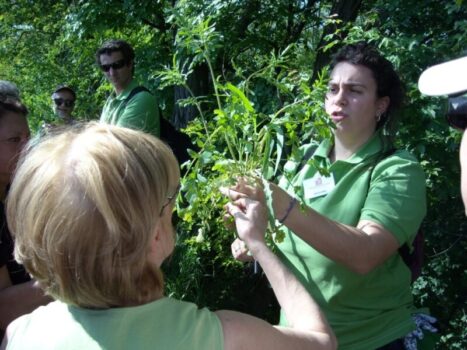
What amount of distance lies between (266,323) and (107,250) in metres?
0.35

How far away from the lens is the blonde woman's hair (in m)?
1.07

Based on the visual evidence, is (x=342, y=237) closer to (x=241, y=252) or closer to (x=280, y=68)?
→ (x=241, y=252)

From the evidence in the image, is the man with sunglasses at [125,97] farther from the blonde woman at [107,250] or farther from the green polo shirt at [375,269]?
the blonde woman at [107,250]

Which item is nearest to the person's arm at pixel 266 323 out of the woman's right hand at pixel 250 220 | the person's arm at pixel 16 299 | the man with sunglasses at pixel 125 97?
the woman's right hand at pixel 250 220

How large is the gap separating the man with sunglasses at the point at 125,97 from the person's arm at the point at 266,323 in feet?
6.69

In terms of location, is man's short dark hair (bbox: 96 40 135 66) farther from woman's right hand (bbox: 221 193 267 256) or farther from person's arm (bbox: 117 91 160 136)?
woman's right hand (bbox: 221 193 267 256)

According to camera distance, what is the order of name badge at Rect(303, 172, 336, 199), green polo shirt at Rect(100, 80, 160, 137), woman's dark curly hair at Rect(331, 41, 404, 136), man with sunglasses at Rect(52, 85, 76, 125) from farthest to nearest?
man with sunglasses at Rect(52, 85, 76, 125), green polo shirt at Rect(100, 80, 160, 137), woman's dark curly hair at Rect(331, 41, 404, 136), name badge at Rect(303, 172, 336, 199)

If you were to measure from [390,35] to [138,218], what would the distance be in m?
3.13

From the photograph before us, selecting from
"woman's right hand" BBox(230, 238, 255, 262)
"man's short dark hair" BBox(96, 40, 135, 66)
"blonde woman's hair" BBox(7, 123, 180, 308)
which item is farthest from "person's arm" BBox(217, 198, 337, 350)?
"man's short dark hair" BBox(96, 40, 135, 66)

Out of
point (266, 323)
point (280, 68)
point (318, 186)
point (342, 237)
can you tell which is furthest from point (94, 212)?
point (280, 68)

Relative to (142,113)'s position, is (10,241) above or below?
below

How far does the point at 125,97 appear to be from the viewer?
3693mm

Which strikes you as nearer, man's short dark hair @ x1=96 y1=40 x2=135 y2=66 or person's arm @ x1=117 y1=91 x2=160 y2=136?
person's arm @ x1=117 y1=91 x2=160 y2=136

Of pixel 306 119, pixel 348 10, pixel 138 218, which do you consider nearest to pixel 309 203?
pixel 306 119
